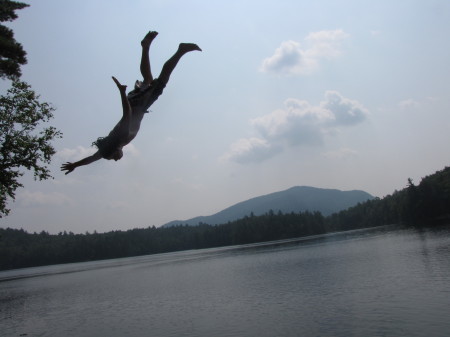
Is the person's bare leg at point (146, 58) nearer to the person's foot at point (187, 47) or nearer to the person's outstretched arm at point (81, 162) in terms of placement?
the person's foot at point (187, 47)

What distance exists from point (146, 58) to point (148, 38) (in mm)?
207

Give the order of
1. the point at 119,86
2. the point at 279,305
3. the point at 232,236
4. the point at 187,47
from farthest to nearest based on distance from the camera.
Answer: the point at 232,236 < the point at 279,305 < the point at 187,47 < the point at 119,86

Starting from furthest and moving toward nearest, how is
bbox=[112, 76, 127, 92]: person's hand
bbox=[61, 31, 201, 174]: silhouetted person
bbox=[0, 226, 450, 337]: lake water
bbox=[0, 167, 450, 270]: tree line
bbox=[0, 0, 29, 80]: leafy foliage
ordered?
bbox=[0, 167, 450, 270]: tree line < bbox=[0, 226, 450, 337]: lake water < bbox=[0, 0, 29, 80]: leafy foliage < bbox=[61, 31, 201, 174]: silhouetted person < bbox=[112, 76, 127, 92]: person's hand

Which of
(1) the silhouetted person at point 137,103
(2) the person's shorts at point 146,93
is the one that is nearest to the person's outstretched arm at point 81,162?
(1) the silhouetted person at point 137,103

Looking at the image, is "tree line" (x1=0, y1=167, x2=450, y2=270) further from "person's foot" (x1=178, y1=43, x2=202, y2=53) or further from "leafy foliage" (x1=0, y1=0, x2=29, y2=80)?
"person's foot" (x1=178, y1=43, x2=202, y2=53)

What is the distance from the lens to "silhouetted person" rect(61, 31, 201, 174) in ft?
9.44

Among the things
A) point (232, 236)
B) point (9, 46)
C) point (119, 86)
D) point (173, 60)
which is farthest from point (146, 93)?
point (232, 236)

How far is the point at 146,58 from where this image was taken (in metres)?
3.29

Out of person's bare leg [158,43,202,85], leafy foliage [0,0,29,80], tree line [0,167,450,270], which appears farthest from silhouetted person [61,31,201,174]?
tree line [0,167,450,270]

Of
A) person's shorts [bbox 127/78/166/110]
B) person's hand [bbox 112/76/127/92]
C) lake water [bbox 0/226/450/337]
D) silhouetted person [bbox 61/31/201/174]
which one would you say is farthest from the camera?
lake water [bbox 0/226/450/337]

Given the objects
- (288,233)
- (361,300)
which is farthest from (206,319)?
(288,233)

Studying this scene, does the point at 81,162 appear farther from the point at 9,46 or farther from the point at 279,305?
the point at 279,305

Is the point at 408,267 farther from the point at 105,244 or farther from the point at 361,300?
the point at 105,244

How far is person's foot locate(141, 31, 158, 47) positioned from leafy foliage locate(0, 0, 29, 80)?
11714 mm
